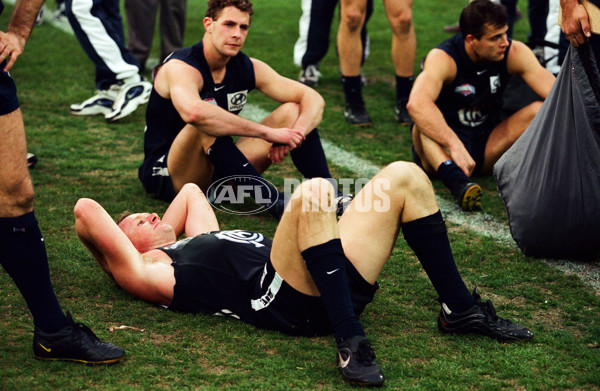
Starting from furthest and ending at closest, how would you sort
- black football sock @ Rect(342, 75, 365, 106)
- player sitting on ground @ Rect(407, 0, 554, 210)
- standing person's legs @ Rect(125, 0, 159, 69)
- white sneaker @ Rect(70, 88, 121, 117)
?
standing person's legs @ Rect(125, 0, 159, 69) < white sneaker @ Rect(70, 88, 121, 117) < black football sock @ Rect(342, 75, 365, 106) < player sitting on ground @ Rect(407, 0, 554, 210)

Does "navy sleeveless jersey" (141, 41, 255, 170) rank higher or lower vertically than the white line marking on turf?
higher

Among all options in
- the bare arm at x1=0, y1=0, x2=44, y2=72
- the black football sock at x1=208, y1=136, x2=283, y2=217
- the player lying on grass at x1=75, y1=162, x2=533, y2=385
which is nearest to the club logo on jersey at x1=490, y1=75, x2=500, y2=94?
the black football sock at x1=208, y1=136, x2=283, y2=217

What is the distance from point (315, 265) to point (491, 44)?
8.86 feet

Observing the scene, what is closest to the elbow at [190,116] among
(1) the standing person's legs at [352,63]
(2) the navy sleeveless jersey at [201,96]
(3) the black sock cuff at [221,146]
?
(3) the black sock cuff at [221,146]

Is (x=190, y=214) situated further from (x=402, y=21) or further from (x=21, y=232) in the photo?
(x=402, y=21)

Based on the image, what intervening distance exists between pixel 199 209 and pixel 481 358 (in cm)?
155

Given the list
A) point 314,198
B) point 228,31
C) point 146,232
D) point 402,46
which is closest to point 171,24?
point 402,46

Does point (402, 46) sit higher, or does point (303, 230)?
point (402, 46)

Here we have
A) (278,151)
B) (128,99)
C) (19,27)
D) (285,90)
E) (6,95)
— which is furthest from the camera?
(128,99)

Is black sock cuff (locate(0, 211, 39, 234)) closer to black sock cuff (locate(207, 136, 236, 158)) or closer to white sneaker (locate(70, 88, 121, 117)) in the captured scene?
black sock cuff (locate(207, 136, 236, 158))

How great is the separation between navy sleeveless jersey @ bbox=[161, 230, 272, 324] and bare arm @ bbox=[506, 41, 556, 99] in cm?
254

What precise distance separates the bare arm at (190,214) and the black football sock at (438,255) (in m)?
1.11

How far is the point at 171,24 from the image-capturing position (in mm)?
7848

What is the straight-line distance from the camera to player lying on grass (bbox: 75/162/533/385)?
2.96 metres
